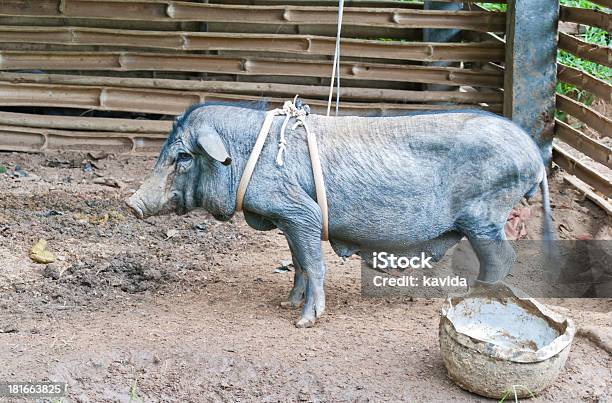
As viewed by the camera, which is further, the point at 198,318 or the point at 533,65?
the point at 533,65

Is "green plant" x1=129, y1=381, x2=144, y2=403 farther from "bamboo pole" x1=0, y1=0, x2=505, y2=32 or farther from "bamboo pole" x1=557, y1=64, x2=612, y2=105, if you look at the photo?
"bamboo pole" x1=0, y1=0, x2=505, y2=32

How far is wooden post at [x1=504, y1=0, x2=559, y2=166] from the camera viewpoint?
7832mm

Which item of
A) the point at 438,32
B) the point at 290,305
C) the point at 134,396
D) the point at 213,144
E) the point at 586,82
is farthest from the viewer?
the point at 438,32

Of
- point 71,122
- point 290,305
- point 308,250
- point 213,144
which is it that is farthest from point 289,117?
point 71,122

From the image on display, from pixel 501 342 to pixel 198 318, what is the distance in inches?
71.6

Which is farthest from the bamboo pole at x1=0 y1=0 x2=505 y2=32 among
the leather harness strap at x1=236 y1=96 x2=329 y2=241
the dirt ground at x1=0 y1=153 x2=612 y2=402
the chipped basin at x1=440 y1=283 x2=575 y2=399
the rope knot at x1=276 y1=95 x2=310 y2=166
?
the chipped basin at x1=440 y1=283 x2=575 y2=399

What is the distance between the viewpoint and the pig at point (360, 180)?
533 centimetres

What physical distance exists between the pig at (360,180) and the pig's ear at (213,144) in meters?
0.01

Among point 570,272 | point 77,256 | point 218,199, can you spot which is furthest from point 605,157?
point 77,256

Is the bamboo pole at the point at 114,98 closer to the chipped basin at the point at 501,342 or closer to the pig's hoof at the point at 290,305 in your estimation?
the pig's hoof at the point at 290,305

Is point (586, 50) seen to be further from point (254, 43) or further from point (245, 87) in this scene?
point (245, 87)

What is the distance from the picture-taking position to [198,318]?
552 cm

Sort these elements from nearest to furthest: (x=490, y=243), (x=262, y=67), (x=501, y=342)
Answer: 1. (x=501, y=342)
2. (x=490, y=243)
3. (x=262, y=67)

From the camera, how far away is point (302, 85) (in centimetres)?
866
